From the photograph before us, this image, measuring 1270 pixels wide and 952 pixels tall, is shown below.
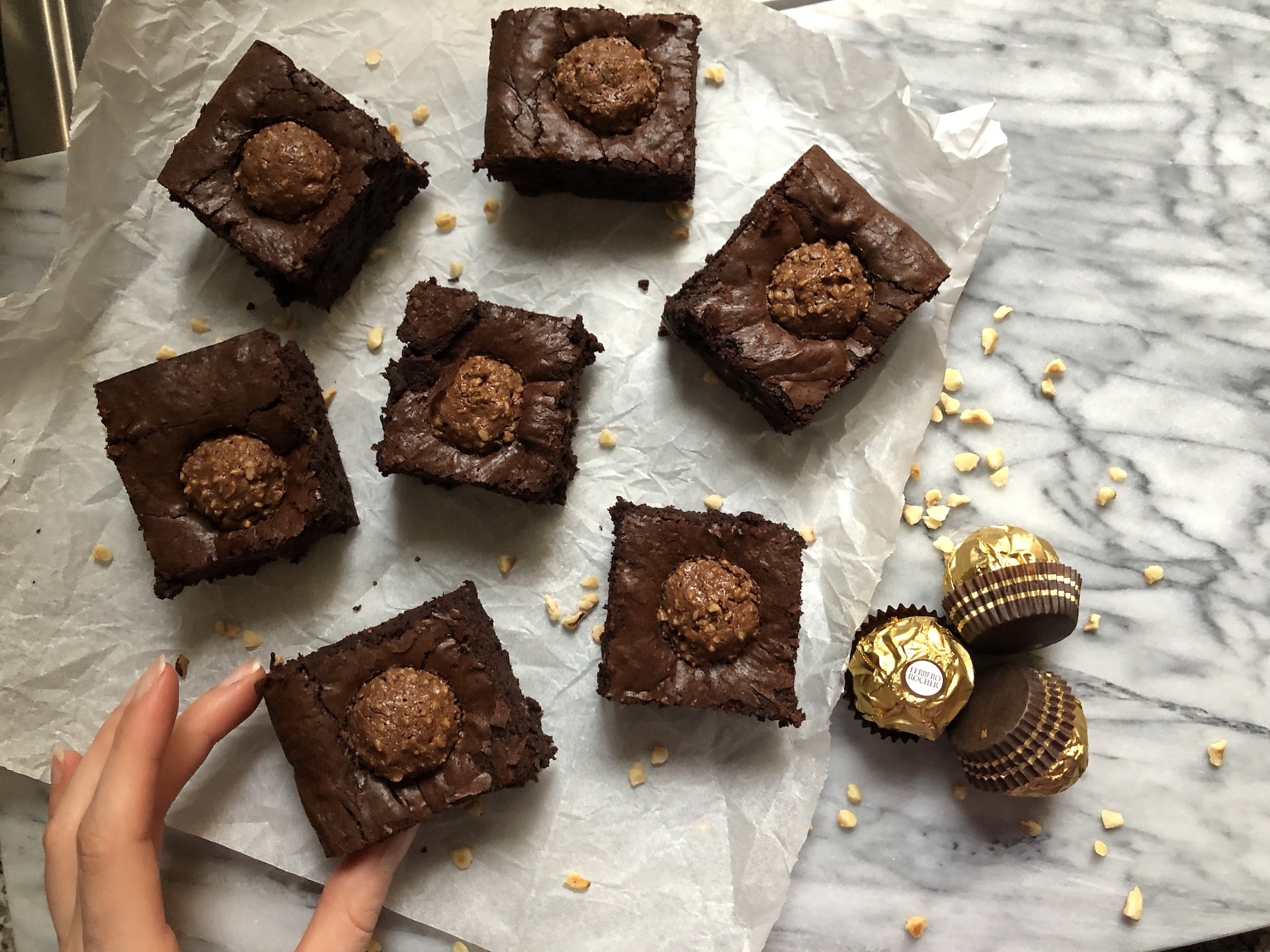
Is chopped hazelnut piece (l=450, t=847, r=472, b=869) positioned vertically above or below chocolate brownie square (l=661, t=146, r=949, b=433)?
below

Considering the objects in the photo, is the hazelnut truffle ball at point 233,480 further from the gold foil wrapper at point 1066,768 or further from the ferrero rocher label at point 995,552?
the gold foil wrapper at point 1066,768

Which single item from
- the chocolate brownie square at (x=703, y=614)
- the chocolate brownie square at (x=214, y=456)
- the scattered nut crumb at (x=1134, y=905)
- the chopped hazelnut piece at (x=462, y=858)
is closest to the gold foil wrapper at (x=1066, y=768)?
the scattered nut crumb at (x=1134, y=905)

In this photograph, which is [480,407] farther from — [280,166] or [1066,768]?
[1066,768]

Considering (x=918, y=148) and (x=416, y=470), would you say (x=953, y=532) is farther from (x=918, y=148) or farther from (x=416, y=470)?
Answer: (x=416, y=470)

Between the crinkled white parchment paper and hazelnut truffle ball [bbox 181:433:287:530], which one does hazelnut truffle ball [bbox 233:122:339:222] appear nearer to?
the crinkled white parchment paper

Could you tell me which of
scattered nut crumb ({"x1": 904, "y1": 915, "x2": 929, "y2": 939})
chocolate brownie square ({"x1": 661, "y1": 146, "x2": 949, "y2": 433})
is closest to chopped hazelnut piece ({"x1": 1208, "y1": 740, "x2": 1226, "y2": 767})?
scattered nut crumb ({"x1": 904, "y1": 915, "x2": 929, "y2": 939})

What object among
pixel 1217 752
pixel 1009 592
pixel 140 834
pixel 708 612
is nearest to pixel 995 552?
pixel 1009 592
